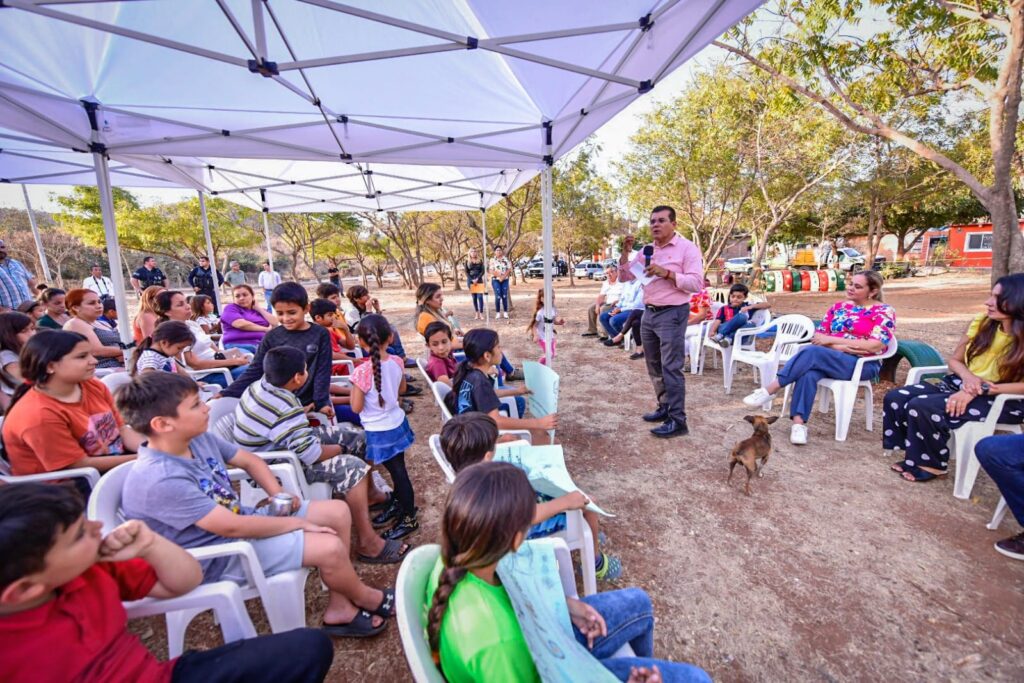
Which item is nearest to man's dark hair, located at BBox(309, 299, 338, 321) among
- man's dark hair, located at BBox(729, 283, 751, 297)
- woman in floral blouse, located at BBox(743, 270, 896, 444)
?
woman in floral blouse, located at BBox(743, 270, 896, 444)

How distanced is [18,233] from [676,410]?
32983 mm

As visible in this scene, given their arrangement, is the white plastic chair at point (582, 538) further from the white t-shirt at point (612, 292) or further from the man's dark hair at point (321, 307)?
the white t-shirt at point (612, 292)

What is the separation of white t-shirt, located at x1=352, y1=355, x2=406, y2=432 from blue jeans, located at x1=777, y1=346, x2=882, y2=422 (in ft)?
11.3

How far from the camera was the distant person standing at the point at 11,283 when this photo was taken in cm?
596

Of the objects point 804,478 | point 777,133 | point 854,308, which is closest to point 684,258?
point 854,308

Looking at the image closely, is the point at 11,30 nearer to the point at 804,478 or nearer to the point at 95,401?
the point at 95,401

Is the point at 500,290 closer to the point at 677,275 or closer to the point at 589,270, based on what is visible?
the point at 677,275

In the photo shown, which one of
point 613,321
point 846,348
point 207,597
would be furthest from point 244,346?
point 846,348

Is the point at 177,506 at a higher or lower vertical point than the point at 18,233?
lower

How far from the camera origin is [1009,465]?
2.35 m

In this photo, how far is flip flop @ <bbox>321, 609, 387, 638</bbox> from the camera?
1957 millimetres

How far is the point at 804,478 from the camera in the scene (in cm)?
324

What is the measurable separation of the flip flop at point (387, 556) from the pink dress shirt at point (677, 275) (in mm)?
2871

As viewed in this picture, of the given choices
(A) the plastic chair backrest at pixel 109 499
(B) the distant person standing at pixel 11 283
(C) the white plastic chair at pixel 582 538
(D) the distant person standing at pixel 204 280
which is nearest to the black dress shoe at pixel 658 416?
(C) the white plastic chair at pixel 582 538
